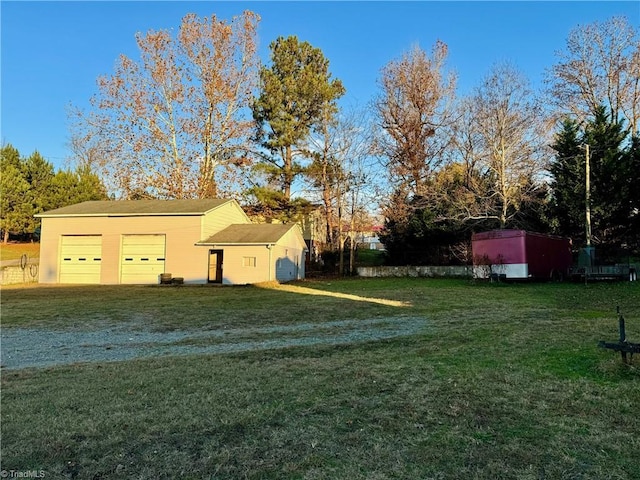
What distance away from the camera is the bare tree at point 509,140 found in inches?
969

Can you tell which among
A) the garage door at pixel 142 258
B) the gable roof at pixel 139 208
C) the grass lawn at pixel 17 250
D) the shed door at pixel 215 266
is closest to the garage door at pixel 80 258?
the gable roof at pixel 139 208

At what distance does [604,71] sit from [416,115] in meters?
11.6

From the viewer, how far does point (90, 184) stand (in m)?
35.5

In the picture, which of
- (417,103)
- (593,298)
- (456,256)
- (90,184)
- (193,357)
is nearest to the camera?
(193,357)

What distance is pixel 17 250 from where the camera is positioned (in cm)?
3203

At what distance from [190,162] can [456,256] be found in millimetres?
19849

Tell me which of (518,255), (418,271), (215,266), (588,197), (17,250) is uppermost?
(588,197)

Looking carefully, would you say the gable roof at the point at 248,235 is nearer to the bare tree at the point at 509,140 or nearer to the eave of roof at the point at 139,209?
A: the eave of roof at the point at 139,209

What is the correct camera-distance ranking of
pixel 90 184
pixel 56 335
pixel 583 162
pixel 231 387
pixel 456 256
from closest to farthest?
pixel 231 387 → pixel 56 335 → pixel 583 162 → pixel 456 256 → pixel 90 184

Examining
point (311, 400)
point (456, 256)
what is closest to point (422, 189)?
point (456, 256)

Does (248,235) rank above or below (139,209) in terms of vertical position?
below

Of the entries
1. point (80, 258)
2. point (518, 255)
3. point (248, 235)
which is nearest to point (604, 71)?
point (518, 255)

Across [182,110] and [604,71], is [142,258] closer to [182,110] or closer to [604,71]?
[182,110]

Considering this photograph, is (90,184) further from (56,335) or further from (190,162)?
(56,335)
